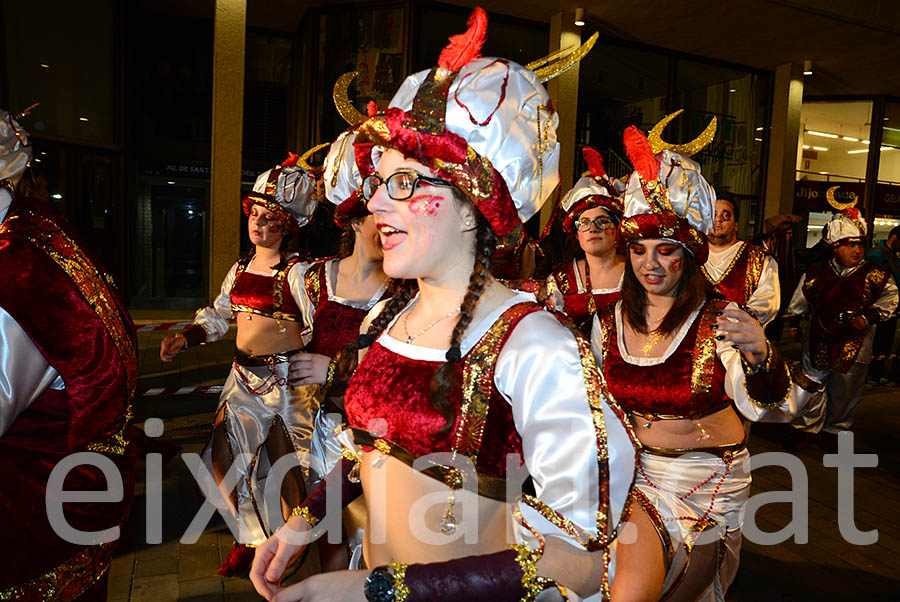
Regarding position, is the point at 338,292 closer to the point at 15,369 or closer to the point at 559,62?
the point at 15,369

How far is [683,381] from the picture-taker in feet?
9.37

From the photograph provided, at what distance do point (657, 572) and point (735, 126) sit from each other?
43.9 feet

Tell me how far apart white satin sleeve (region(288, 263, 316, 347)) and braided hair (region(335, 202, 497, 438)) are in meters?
2.10

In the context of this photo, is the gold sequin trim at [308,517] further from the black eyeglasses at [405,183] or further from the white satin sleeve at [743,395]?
the white satin sleeve at [743,395]

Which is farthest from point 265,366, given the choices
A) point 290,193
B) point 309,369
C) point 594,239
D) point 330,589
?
point 330,589

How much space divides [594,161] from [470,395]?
3325mm

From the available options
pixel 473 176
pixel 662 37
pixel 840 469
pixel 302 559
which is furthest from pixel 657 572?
pixel 662 37

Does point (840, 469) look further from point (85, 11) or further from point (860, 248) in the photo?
point (85, 11)

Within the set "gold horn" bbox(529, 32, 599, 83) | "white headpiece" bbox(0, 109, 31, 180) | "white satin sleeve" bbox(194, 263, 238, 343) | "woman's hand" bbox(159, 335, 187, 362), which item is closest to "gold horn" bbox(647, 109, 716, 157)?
"gold horn" bbox(529, 32, 599, 83)

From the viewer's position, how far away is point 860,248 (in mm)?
6965

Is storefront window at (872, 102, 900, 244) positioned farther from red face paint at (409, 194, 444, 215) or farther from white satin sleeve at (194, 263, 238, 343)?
red face paint at (409, 194, 444, 215)

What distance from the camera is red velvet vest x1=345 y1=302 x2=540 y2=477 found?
154 cm

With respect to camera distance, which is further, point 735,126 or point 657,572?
point 735,126

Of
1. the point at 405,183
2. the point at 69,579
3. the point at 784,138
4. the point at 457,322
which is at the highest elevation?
the point at 784,138
